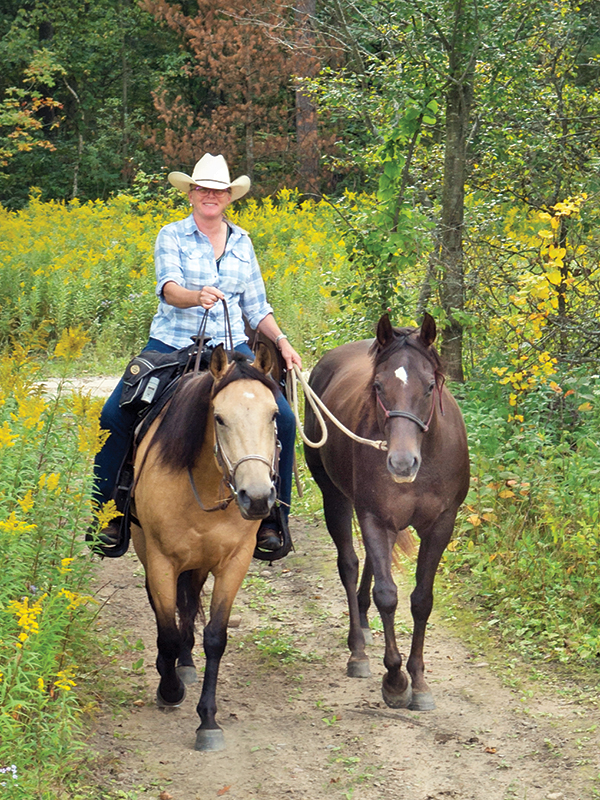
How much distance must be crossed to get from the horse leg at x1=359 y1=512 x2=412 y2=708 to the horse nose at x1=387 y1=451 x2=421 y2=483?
0.66m

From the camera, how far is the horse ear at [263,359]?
430 cm

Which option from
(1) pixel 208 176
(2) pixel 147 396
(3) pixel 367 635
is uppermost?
(1) pixel 208 176

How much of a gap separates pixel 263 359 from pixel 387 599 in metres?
1.45

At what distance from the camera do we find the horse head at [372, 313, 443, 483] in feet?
15.0

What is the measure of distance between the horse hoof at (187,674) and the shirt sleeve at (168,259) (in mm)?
2080

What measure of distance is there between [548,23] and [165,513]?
5.42 metres

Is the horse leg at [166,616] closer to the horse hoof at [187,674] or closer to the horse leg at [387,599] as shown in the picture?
the horse hoof at [187,674]

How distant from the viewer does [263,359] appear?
433 centimetres

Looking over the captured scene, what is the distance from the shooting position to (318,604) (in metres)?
6.71

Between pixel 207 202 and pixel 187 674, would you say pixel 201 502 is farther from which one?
pixel 207 202

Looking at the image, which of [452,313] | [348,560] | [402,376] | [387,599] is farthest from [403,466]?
[452,313]

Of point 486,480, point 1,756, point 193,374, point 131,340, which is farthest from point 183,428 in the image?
point 131,340

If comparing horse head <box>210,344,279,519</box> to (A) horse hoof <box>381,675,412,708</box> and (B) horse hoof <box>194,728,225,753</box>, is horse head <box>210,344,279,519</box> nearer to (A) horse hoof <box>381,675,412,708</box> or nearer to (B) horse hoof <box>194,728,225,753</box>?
(B) horse hoof <box>194,728,225,753</box>

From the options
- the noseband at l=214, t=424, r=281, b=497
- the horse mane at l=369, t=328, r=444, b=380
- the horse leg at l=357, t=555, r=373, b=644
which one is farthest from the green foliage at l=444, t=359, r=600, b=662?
the noseband at l=214, t=424, r=281, b=497
